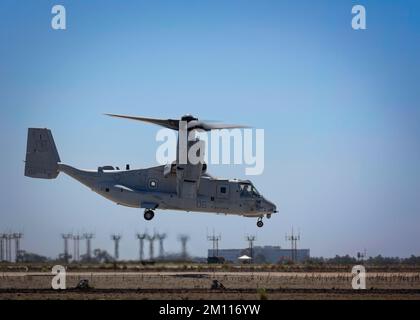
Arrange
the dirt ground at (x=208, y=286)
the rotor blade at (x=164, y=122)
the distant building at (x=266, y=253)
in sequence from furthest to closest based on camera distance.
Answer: the distant building at (x=266, y=253) → the rotor blade at (x=164, y=122) → the dirt ground at (x=208, y=286)

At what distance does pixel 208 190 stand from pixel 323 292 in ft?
70.5

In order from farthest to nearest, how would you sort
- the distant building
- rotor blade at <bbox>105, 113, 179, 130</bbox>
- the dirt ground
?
the distant building, rotor blade at <bbox>105, 113, 179, 130</bbox>, the dirt ground

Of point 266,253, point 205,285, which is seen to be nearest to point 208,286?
point 205,285

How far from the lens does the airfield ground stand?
3447 cm

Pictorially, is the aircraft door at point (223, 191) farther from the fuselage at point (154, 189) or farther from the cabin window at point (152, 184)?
the cabin window at point (152, 184)

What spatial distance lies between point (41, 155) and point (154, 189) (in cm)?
906

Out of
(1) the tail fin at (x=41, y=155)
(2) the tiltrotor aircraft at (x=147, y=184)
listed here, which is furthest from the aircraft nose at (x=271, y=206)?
(1) the tail fin at (x=41, y=155)

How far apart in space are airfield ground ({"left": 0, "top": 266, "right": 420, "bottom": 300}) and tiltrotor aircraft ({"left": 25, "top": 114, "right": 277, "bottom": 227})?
677 cm

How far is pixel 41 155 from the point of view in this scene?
57.0m

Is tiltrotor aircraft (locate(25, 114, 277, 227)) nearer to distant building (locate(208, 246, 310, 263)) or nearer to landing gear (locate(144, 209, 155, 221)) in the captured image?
landing gear (locate(144, 209, 155, 221))

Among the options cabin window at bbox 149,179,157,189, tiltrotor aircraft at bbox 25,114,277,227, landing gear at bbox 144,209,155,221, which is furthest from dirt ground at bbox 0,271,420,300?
cabin window at bbox 149,179,157,189

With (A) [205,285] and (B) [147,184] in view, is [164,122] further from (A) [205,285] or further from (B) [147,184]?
(A) [205,285]

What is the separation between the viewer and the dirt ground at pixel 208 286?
34.4m
